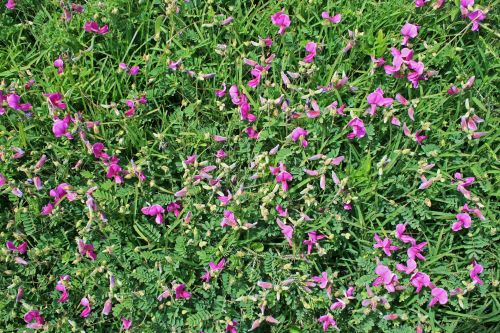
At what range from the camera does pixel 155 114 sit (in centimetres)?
282

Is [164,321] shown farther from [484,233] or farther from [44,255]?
[484,233]

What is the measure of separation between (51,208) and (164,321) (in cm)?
73

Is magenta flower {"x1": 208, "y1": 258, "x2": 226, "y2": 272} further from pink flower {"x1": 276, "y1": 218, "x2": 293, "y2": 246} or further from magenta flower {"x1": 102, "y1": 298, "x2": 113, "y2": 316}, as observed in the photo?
magenta flower {"x1": 102, "y1": 298, "x2": 113, "y2": 316}

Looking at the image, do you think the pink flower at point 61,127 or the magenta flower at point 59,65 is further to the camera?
the magenta flower at point 59,65

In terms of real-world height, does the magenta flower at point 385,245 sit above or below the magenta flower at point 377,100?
below

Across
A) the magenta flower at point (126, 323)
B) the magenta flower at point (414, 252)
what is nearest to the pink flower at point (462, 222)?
the magenta flower at point (414, 252)

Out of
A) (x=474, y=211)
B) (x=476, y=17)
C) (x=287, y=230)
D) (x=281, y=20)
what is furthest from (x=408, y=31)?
(x=287, y=230)

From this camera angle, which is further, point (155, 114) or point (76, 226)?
point (155, 114)

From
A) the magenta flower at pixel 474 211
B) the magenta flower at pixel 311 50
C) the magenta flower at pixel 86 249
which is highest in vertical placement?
the magenta flower at pixel 311 50

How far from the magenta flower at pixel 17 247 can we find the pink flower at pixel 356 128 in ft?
5.18

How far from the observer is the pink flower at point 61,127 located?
8.43 feet

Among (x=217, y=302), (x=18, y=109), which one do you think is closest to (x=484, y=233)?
(x=217, y=302)

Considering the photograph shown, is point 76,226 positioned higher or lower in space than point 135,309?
higher

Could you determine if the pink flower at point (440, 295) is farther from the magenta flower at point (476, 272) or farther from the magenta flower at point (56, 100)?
the magenta flower at point (56, 100)
